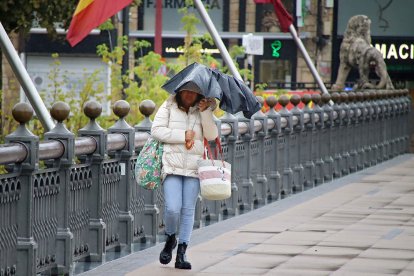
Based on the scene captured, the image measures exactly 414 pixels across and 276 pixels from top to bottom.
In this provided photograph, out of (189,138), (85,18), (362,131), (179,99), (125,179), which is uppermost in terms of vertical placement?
(85,18)

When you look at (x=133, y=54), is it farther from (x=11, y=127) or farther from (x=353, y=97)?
(x=11, y=127)

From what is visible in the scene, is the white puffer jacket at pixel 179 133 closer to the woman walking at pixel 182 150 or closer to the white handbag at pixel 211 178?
the woman walking at pixel 182 150

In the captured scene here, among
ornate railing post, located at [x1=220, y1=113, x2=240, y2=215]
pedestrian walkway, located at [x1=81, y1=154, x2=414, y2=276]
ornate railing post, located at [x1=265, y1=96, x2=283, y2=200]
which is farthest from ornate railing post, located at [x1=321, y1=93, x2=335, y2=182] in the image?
ornate railing post, located at [x1=220, y1=113, x2=240, y2=215]

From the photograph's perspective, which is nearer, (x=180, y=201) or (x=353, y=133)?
(x=180, y=201)

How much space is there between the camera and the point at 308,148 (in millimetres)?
20953

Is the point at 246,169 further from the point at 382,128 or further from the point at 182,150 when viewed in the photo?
the point at 382,128

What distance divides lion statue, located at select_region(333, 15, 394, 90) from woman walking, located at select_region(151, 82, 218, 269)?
21.2 meters

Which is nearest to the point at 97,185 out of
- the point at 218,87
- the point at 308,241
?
the point at 218,87

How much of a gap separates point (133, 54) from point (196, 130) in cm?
4089

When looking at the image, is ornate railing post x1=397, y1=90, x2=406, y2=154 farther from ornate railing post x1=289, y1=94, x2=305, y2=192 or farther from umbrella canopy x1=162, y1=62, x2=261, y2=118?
umbrella canopy x1=162, y1=62, x2=261, y2=118

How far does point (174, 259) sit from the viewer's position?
11.6 m

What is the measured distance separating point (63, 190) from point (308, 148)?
34.7 feet

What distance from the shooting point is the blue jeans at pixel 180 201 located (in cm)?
1083

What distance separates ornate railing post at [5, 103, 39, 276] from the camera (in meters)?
9.77
